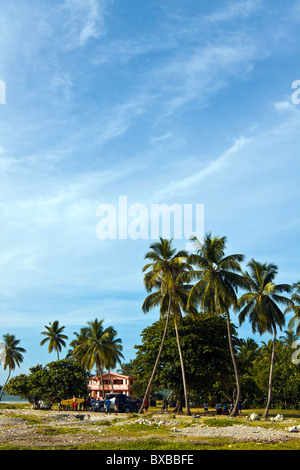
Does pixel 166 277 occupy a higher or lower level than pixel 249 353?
higher

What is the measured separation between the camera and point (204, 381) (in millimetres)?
46812

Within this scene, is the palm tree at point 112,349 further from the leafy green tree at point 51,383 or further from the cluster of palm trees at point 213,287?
the cluster of palm trees at point 213,287

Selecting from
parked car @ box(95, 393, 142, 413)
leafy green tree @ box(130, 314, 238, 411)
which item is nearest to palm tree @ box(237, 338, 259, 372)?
leafy green tree @ box(130, 314, 238, 411)

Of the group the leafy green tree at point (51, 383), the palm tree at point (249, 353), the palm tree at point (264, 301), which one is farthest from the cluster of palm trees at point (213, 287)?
the palm tree at point (249, 353)

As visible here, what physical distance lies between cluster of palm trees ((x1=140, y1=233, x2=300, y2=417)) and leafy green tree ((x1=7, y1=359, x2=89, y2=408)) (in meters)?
16.6

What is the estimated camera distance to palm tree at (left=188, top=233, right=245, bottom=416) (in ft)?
129

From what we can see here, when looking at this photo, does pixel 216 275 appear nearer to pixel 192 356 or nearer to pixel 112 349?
pixel 192 356

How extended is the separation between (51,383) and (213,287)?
28.8 meters

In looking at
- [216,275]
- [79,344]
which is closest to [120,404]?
[216,275]

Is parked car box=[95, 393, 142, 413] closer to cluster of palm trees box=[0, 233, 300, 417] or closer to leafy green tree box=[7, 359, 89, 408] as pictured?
cluster of palm trees box=[0, 233, 300, 417]

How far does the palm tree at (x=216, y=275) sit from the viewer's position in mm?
39250

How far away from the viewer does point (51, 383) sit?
55906 millimetres
